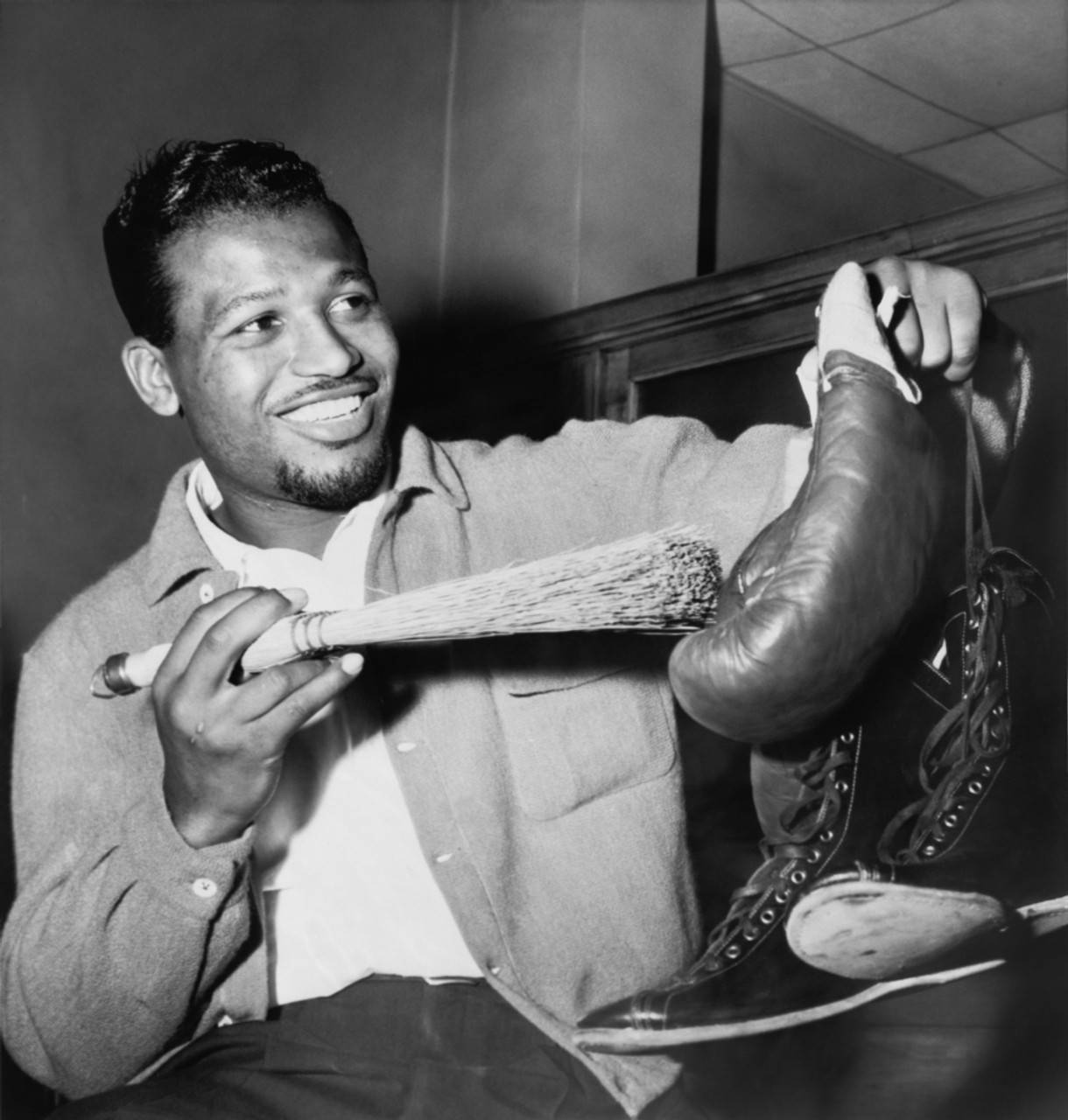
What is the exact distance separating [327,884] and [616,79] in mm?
735

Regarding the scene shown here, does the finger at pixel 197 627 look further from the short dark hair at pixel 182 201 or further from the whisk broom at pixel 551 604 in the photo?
the short dark hair at pixel 182 201

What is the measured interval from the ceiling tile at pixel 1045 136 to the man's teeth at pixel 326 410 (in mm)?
1208

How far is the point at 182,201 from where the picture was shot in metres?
0.80

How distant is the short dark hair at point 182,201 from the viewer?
794mm

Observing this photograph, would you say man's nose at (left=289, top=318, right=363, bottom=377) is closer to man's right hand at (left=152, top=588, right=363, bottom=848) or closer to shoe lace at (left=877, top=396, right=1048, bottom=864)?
man's right hand at (left=152, top=588, right=363, bottom=848)

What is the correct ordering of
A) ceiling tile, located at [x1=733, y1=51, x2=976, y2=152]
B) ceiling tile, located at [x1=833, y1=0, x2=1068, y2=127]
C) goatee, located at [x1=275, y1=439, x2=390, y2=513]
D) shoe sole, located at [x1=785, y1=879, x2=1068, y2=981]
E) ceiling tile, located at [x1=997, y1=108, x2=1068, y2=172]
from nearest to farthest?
shoe sole, located at [x1=785, y1=879, x2=1068, y2=981], goatee, located at [x1=275, y1=439, x2=390, y2=513], ceiling tile, located at [x1=833, y1=0, x2=1068, y2=127], ceiling tile, located at [x1=733, y1=51, x2=976, y2=152], ceiling tile, located at [x1=997, y1=108, x2=1068, y2=172]

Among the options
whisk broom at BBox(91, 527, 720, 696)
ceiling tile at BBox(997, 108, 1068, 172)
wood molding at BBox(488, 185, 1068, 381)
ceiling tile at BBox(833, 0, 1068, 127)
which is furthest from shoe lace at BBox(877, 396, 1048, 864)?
ceiling tile at BBox(997, 108, 1068, 172)

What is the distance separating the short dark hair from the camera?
2.60ft

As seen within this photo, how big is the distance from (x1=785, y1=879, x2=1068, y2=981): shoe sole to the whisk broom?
16cm

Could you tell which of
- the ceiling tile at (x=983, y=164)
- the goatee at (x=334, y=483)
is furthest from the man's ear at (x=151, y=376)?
the ceiling tile at (x=983, y=164)

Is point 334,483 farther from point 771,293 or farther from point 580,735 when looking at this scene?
point 771,293

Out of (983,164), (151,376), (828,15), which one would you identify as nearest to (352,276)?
(151,376)

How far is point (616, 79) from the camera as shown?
43.8 inches

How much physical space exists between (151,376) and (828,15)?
0.91 m
